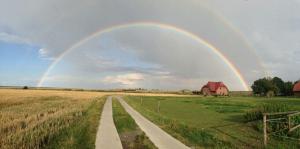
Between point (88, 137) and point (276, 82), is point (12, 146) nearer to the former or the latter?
point (88, 137)

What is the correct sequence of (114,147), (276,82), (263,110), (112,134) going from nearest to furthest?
(114,147) < (112,134) < (263,110) < (276,82)

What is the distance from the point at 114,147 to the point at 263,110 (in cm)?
1750

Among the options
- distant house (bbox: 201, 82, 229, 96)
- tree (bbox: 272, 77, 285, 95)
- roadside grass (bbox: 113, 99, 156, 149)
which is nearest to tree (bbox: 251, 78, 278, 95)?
tree (bbox: 272, 77, 285, 95)

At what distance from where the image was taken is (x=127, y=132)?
18.7m

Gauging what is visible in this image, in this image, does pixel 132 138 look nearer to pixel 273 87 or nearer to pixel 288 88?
pixel 273 87

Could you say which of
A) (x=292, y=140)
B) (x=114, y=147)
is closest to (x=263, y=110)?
(x=292, y=140)

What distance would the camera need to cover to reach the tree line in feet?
447

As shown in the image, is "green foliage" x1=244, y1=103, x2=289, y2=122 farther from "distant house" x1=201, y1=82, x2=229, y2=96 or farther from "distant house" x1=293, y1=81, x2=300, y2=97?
"distant house" x1=201, y1=82, x2=229, y2=96

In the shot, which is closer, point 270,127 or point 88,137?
point 88,137

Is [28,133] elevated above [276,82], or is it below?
below

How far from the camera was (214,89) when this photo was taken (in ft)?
507

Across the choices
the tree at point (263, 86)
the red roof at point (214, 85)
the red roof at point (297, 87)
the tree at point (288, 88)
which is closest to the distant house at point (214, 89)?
the red roof at point (214, 85)

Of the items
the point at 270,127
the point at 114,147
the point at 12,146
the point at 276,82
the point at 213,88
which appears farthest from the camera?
the point at 213,88

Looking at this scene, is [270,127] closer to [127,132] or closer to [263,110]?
[263,110]
